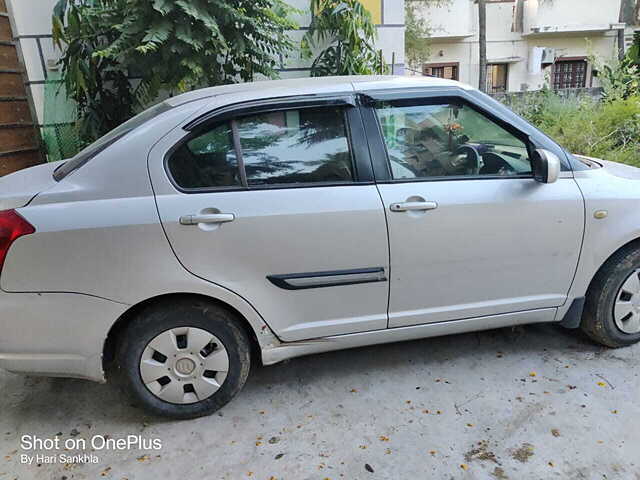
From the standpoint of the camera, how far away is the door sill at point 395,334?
8.41 feet

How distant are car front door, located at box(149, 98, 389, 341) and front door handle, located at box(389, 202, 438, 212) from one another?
3.1 inches

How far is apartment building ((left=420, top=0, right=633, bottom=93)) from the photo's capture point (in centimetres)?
1833

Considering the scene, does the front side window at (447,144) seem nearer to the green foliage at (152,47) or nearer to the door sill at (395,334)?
the door sill at (395,334)

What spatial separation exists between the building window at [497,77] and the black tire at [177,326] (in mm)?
20478

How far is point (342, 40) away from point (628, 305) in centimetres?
371

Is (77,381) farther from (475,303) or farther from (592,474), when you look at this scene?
(592,474)

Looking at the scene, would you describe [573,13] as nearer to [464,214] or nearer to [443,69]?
[443,69]

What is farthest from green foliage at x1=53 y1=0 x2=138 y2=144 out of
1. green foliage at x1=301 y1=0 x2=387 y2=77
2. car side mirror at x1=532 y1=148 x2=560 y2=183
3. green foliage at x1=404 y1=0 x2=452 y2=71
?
green foliage at x1=404 y1=0 x2=452 y2=71

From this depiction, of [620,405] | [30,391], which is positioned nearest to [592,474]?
[620,405]

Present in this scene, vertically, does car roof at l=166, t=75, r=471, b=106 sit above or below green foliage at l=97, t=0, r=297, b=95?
below

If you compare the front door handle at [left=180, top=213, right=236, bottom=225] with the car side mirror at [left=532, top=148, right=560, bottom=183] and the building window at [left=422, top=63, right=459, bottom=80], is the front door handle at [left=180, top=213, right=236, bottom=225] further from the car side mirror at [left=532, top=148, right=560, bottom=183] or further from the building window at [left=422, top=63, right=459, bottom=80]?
the building window at [left=422, top=63, right=459, bottom=80]

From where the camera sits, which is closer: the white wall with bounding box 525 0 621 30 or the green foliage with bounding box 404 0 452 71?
the green foliage with bounding box 404 0 452 71

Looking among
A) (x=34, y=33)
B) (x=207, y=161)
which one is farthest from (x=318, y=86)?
(x=34, y=33)

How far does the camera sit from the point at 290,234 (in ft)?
7.72
